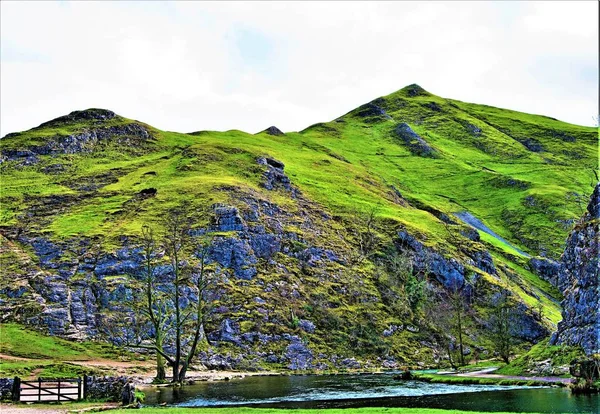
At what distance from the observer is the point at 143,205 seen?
177375 mm

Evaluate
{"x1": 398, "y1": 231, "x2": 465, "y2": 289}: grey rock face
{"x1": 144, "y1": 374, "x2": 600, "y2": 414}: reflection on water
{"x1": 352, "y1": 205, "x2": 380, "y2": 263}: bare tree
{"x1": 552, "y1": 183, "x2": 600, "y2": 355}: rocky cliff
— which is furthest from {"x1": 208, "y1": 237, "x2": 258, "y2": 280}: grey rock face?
{"x1": 552, "y1": 183, "x2": 600, "y2": 355}: rocky cliff

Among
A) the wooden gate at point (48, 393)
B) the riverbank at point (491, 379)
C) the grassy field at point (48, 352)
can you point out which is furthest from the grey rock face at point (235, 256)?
the wooden gate at point (48, 393)

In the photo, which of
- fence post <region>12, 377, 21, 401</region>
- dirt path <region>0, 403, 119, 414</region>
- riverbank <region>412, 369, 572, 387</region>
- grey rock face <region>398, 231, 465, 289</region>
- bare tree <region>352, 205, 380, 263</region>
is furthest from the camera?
bare tree <region>352, 205, 380, 263</region>

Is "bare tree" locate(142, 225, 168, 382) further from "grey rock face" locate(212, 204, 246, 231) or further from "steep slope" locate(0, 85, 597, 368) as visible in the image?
"grey rock face" locate(212, 204, 246, 231)

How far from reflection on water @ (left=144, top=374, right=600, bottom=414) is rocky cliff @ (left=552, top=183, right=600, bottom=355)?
1611cm

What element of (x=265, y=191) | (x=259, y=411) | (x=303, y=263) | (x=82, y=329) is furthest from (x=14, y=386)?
(x=265, y=191)

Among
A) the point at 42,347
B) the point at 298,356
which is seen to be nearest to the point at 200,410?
the point at 42,347

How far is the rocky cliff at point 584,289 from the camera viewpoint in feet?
289

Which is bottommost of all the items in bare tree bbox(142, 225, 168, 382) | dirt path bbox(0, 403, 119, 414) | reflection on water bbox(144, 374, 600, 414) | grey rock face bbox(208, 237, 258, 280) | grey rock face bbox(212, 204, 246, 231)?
reflection on water bbox(144, 374, 600, 414)

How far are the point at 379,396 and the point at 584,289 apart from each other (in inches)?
1638

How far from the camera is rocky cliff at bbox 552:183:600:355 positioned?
88.1m

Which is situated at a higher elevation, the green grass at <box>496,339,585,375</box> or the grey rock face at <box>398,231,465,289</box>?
the grey rock face at <box>398,231,465,289</box>

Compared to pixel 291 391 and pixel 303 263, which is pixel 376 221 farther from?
pixel 291 391

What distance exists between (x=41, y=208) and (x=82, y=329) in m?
64.1
